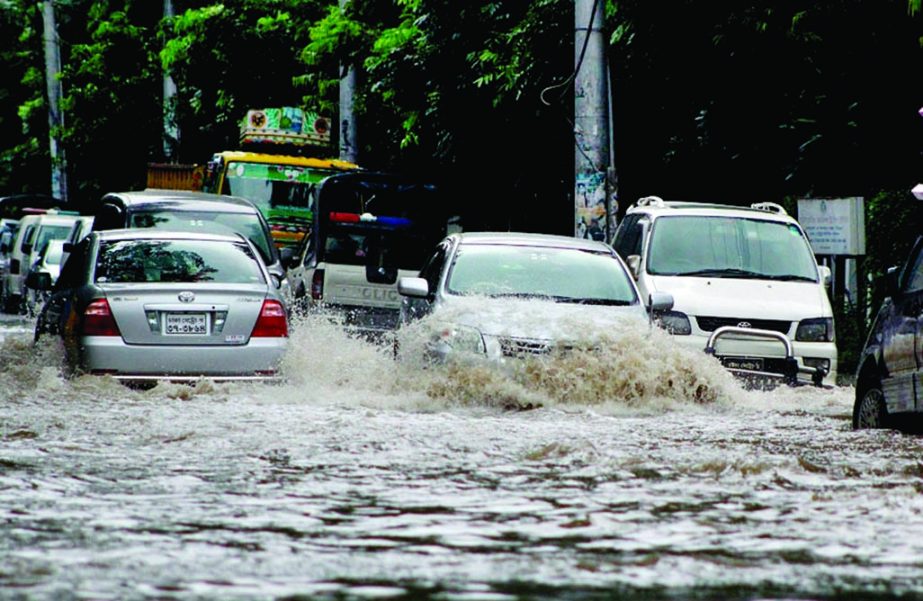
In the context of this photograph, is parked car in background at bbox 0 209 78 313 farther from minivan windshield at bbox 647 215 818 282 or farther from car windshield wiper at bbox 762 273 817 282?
car windshield wiper at bbox 762 273 817 282

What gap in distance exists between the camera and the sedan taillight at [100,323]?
45.1ft

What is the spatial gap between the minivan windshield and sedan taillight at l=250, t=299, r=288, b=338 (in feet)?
13.6

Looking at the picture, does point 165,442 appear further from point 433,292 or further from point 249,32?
point 249,32

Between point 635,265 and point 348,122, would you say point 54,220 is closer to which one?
point 348,122

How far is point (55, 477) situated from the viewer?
9.07m

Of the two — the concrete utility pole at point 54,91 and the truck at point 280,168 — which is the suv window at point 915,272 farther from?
the concrete utility pole at point 54,91

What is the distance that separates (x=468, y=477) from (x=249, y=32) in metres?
30.1

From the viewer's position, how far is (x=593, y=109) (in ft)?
65.1

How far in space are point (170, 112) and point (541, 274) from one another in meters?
30.3

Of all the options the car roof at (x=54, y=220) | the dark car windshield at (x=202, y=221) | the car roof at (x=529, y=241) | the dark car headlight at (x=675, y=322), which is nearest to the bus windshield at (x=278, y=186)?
the car roof at (x=54, y=220)

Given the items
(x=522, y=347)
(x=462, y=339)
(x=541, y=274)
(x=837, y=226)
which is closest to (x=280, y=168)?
(x=837, y=226)

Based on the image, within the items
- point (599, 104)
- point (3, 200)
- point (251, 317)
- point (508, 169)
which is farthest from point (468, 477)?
point (3, 200)

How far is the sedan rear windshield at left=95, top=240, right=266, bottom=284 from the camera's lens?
14.6 metres

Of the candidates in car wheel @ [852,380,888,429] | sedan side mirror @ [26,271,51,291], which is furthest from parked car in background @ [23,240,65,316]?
car wheel @ [852,380,888,429]
